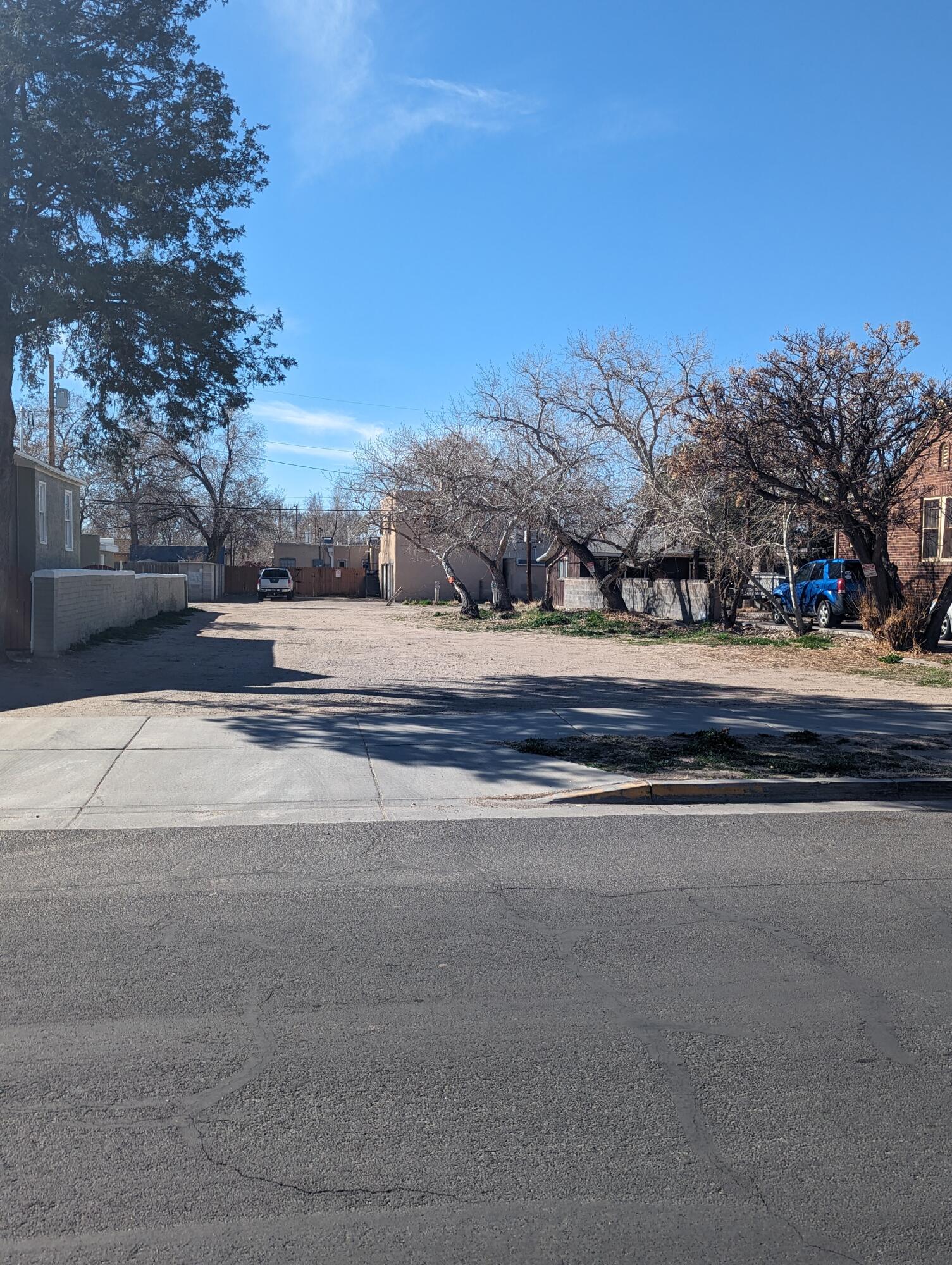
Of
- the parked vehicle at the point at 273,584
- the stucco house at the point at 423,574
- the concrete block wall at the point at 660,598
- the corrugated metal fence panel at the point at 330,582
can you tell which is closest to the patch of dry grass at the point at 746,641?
the concrete block wall at the point at 660,598

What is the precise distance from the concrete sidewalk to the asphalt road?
4.56 feet

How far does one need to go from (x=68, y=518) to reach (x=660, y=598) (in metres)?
17.9

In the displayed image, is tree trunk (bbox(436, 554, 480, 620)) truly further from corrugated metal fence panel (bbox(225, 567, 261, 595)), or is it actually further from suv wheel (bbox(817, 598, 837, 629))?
corrugated metal fence panel (bbox(225, 567, 261, 595))

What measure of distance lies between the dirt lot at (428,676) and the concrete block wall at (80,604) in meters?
0.48

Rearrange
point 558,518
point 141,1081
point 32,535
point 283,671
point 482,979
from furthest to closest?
1. point 558,518
2. point 32,535
3. point 283,671
4. point 482,979
5. point 141,1081

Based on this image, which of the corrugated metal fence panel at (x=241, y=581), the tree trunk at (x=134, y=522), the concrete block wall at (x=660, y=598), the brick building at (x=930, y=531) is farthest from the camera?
the corrugated metal fence panel at (x=241, y=581)

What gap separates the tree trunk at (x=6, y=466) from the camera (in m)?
16.2

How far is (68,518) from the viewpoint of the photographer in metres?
28.0

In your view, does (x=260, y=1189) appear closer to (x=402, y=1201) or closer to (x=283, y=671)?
(x=402, y=1201)

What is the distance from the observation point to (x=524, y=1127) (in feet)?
11.8

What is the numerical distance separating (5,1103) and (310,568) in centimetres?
6396

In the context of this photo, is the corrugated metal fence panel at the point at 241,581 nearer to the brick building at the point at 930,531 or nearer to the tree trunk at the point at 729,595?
the tree trunk at the point at 729,595

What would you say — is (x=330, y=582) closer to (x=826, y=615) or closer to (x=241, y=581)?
(x=241, y=581)

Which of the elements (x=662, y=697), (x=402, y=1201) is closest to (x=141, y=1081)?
(x=402, y=1201)
